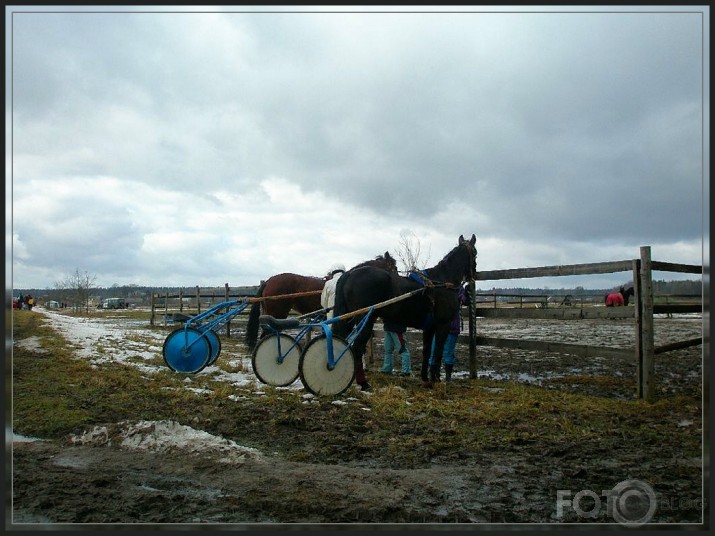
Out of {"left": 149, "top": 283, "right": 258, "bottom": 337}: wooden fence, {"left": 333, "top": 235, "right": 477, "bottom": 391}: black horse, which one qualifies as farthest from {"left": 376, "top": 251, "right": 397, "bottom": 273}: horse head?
{"left": 149, "top": 283, "right": 258, "bottom": 337}: wooden fence

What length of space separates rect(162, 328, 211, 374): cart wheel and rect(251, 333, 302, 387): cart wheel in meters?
1.69

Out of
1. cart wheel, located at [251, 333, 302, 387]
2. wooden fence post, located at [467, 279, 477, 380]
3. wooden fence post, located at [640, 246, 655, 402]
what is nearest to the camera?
wooden fence post, located at [640, 246, 655, 402]

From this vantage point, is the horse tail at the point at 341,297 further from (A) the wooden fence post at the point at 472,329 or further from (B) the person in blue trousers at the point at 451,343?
(A) the wooden fence post at the point at 472,329

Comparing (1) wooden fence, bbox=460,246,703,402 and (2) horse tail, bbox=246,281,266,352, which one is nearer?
(1) wooden fence, bbox=460,246,703,402

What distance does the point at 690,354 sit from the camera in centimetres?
1135

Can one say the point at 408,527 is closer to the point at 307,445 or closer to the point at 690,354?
the point at 307,445

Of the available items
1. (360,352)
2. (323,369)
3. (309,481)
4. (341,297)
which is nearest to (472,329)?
(360,352)

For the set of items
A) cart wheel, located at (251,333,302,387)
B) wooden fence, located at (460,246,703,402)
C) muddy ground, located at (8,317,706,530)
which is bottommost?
muddy ground, located at (8,317,706,530)

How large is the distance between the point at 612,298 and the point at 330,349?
2611cm

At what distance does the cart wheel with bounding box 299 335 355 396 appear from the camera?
611 centimetres

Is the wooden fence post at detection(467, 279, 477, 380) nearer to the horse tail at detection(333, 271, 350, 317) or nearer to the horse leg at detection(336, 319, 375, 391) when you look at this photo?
the horse leg at detection(336, 319, 375, 391)

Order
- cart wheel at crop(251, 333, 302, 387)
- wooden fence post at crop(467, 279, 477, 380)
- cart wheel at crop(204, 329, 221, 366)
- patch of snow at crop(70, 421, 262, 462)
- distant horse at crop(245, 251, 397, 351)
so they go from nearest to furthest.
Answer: patch of snow at crop(70, 421, 262, 462) → cart wheel at crop(251, 333, 302, 387) → wooden fence post at crop(467, 279, 477, 380) → cart wheel at crop(204, 329, 221, 366) → distant horse at crop(245, 251, 397, 351)

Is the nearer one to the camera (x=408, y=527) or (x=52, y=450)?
(x=408, y=527)

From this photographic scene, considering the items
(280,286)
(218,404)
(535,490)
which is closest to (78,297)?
(280,286)
